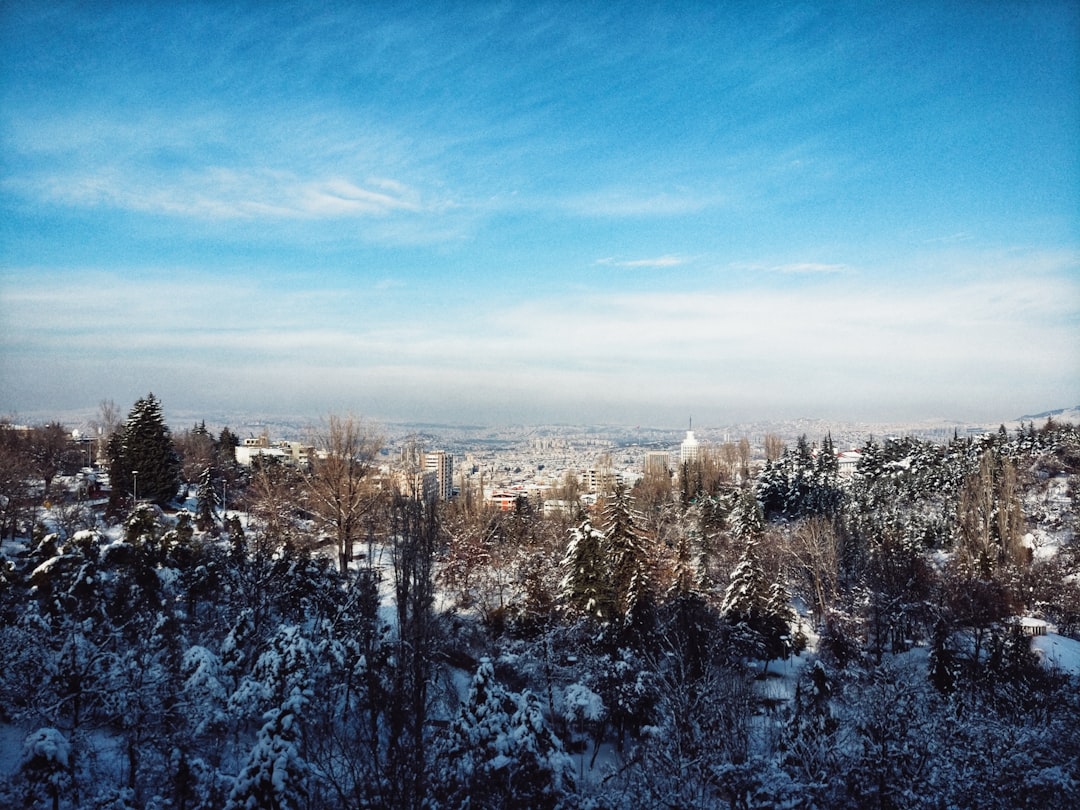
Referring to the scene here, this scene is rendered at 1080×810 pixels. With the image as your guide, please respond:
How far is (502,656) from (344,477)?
936 centimetres

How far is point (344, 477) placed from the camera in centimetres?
2477

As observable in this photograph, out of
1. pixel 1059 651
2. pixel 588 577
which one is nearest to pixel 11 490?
pixel 588 577

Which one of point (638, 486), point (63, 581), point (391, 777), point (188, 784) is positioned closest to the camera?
point (391, 777)

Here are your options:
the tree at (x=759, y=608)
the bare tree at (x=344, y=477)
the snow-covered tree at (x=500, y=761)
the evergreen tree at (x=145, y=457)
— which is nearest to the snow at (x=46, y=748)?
the snow-covered tree at (x=500, y=761)

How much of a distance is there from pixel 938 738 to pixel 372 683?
9.14 m

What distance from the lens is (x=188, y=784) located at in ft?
33.4

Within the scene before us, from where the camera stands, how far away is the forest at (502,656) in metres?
9.76

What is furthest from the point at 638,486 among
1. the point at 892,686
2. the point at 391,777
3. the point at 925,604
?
the point at 391,777

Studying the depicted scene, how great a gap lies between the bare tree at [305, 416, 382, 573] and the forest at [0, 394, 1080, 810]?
16 cm

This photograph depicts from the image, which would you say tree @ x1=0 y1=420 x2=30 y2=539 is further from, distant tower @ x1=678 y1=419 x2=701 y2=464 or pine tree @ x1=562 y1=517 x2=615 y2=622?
distant tower @ x1=678 y1=419 x2=701 y2=464

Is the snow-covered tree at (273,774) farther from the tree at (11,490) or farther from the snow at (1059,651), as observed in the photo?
the tree at (11,490)

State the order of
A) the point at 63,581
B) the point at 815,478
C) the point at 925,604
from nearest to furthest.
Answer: the point at 63,581 → the point at 925,604 → the point at 815,478

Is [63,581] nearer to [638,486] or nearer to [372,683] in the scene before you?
[372,683]

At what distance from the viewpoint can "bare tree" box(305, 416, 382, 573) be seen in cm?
2430
